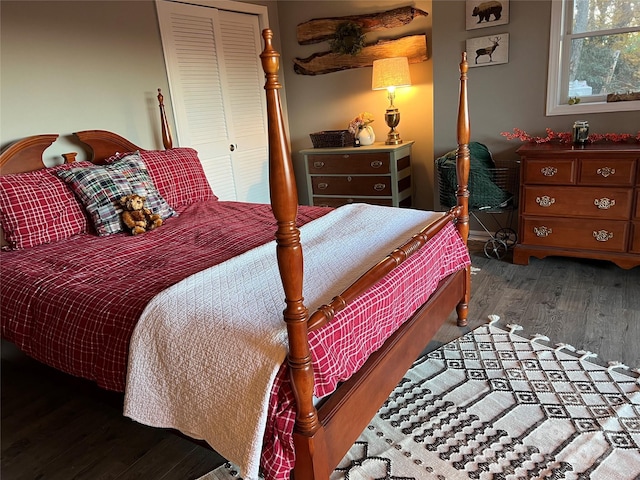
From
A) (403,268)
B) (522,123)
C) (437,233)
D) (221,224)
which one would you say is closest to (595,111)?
(522,123)

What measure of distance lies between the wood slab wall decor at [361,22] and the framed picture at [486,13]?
56 cm

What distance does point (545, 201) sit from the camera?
10.2 feet

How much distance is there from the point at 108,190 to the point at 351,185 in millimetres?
2163

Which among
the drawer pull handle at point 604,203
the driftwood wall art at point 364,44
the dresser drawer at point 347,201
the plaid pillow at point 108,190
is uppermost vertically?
the driftwood wall art at point 364,44

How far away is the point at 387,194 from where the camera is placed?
3.98 m

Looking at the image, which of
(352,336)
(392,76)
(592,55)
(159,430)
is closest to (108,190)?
(159,430)

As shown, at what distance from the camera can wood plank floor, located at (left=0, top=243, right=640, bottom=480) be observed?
1765 millimetres

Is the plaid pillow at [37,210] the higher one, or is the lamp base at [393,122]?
the lamp base at [393,122]

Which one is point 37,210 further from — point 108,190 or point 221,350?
point 221,350

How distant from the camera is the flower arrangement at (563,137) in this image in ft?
10.0

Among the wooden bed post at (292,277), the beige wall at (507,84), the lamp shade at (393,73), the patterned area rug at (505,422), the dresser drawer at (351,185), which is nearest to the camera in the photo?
the wooden bed post at (292,277)

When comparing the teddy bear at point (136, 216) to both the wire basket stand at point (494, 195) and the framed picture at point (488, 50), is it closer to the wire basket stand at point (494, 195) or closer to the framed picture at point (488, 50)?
the wire basket stand at point (494, 195)

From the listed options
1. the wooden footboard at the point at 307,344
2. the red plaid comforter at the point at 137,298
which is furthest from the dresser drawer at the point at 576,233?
the wooden footboard at the point at 307,344

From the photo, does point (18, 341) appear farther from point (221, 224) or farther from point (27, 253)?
point (221, 224)
